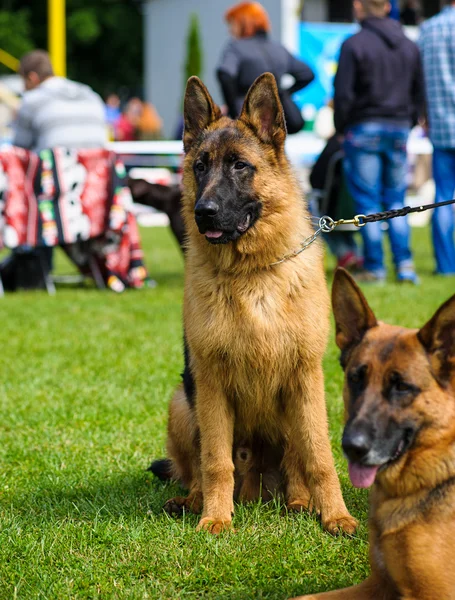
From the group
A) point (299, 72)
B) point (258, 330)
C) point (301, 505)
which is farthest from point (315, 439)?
point (299, 72)

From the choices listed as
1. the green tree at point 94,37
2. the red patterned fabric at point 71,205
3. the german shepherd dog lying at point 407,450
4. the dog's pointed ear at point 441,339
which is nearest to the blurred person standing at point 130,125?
the green tree at point 94,37

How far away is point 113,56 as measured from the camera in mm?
43219

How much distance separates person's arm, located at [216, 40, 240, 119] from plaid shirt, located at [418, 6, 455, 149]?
7.62 feet

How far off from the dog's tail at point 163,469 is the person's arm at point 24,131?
6.68m

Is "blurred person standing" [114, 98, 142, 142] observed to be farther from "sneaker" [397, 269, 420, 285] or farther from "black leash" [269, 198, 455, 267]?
"black leash" [269, 198, 455, 267]

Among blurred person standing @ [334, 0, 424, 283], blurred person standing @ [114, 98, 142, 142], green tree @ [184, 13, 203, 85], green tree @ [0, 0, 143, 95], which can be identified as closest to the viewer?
blurred person standing @ [334, 0, 424, 283]

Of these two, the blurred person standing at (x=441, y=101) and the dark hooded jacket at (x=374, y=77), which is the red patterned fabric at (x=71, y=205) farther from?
the blurred person standing at (x=441, y=101)

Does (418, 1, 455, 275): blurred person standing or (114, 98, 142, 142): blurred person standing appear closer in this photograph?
(418, 1, 455, 275): blurred person standing

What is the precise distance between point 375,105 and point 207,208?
6014mm

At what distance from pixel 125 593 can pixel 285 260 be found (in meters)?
1.58

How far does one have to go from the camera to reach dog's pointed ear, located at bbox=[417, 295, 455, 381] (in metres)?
2.92

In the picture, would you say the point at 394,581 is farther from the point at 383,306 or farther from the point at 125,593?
the point at 383,306

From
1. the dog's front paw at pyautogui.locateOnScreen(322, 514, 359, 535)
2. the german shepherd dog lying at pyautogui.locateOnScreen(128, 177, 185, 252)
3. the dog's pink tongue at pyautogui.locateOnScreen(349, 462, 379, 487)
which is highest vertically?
the dog's pink tongue at pyautogui.locateOnScreen(349, 462, 379, 487)

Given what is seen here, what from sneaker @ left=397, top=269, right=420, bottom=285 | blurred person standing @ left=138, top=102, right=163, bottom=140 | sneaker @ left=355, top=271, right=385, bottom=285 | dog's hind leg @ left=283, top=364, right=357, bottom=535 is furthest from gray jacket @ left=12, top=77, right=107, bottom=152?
blurred person standing @ left=138, top=102, right=163, bottom=140
